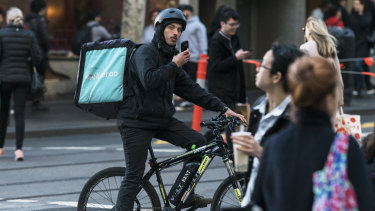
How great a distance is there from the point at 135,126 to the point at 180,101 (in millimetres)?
10915

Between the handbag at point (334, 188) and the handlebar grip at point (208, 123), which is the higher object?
the handbag at point (334, 188)

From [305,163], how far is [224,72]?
6.50 m

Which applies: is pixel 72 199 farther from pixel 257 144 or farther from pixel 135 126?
pixel 257 144

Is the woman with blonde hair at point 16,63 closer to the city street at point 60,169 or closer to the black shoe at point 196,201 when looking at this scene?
the city street at point 60,169

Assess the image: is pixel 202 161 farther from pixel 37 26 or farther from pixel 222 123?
pixel 37 26

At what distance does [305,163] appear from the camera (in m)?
3.19

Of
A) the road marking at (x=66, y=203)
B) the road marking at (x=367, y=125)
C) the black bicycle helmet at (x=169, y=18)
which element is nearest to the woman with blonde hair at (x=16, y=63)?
the road marking at (x=66, y=203)

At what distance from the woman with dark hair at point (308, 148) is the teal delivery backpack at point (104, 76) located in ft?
9.31

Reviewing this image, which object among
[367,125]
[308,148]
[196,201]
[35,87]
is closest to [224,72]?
[35,87]

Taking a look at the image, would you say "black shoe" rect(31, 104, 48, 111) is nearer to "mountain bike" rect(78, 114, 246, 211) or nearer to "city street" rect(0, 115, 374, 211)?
"city street" rect(0, 115, 374, 211)

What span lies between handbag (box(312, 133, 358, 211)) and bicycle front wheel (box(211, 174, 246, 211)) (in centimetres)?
282

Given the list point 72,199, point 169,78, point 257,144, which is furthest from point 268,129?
point 72,199

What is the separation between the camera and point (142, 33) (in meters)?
15.2

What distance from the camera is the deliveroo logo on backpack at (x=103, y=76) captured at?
597 cm
